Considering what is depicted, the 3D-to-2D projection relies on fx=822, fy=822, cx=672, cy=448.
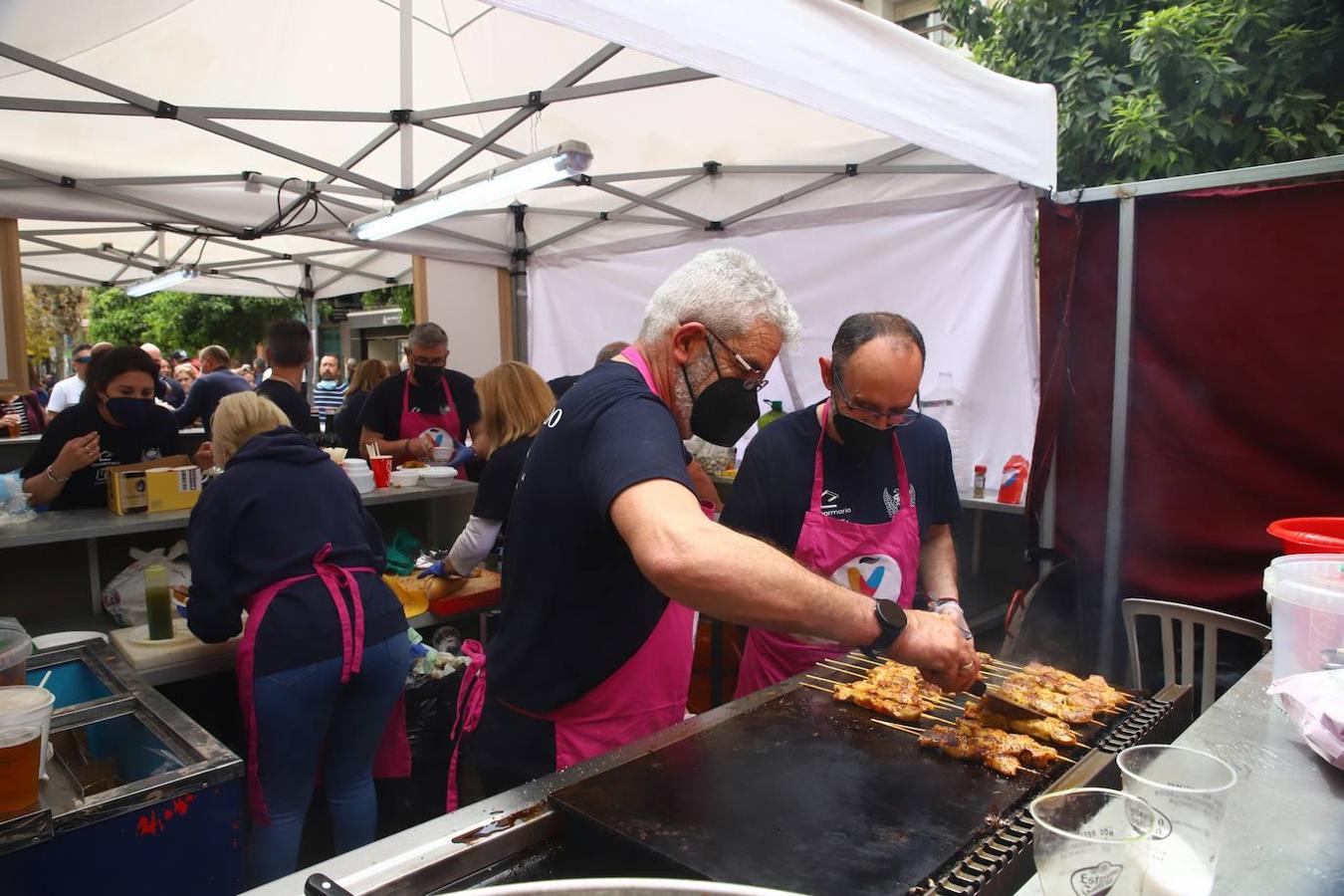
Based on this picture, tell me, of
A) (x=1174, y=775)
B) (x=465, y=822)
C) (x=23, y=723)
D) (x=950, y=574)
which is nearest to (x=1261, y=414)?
(x=950, y=574)

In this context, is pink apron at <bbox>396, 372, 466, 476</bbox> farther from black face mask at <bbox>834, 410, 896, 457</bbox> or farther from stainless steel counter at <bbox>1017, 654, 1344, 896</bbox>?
stainless steel counter at <bbox>1017, 654, 1344, 896</bbox>

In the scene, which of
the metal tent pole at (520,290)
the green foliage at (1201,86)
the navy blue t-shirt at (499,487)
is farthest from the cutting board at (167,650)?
the green foliage at (1201,86)

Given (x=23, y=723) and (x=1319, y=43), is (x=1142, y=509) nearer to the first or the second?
(x=23, y=723)

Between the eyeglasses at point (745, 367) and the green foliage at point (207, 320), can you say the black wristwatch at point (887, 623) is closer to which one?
the eyeglasses at point (745, 367)

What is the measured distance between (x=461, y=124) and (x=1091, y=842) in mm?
5480

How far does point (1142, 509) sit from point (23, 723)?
13.2 ft

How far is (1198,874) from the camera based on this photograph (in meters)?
1.03

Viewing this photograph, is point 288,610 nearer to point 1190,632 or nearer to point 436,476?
point 436,476

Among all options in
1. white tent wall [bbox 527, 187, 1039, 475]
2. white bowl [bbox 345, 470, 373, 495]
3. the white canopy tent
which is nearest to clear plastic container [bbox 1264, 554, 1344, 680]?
the white canopy tent

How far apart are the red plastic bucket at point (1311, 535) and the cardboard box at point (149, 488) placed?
422 cm

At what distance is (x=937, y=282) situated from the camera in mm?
4641

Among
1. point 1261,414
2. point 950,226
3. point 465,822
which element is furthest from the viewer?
point 950,226

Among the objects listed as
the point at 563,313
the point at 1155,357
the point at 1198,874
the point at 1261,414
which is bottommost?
the point at 1198,874

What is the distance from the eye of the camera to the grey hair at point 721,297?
68.1 inches
